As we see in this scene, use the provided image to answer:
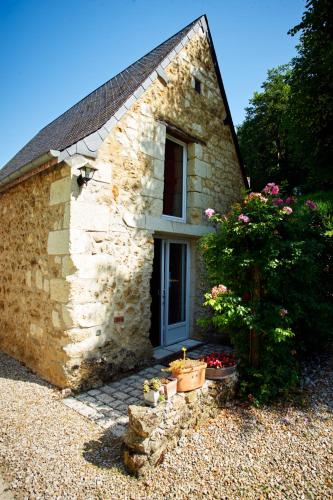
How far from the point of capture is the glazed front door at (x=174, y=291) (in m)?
5.51

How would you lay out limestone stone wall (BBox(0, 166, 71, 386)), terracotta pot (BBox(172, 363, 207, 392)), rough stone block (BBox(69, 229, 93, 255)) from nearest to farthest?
terracotta pot (BBox(172, 363, 207, 392)) < rough stone block (BBox(69, 229, 93, 255)) < limestone stone wall (BBox(0, 166, 71, 386))

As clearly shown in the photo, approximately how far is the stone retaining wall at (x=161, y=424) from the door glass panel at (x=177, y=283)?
2.53 meters

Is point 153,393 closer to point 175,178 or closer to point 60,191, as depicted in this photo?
point 60,191

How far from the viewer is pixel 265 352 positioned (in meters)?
3.76

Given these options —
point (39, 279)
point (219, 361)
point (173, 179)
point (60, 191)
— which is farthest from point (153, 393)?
point (173, 179)

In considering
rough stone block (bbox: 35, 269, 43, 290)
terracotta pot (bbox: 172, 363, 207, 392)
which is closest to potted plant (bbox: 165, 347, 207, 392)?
terracotta pot (bbox: 172, 363, 207, 392)

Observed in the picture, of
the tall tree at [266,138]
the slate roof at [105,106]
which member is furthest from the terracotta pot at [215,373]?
the tall tree at [266,138]

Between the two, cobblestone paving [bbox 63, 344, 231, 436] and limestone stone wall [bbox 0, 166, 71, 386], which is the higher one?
limestone stone wall [bbox 0, 166, 71, 386]

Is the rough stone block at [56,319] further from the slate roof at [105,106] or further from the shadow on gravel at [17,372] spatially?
the slate roof at [105,106]

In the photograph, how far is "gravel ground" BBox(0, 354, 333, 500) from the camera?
2275mm

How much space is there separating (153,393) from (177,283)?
329cm

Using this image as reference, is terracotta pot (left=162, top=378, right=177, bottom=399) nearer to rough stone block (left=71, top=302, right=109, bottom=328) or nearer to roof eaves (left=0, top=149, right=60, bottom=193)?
rough stone block (left=71, top=302, right=109, bottom=328)

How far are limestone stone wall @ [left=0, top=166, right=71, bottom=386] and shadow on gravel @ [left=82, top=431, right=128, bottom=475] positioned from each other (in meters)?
1.20

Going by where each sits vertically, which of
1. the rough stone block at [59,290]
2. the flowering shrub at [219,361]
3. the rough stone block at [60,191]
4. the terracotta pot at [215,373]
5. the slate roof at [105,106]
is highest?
the slate roof at [105,106]
